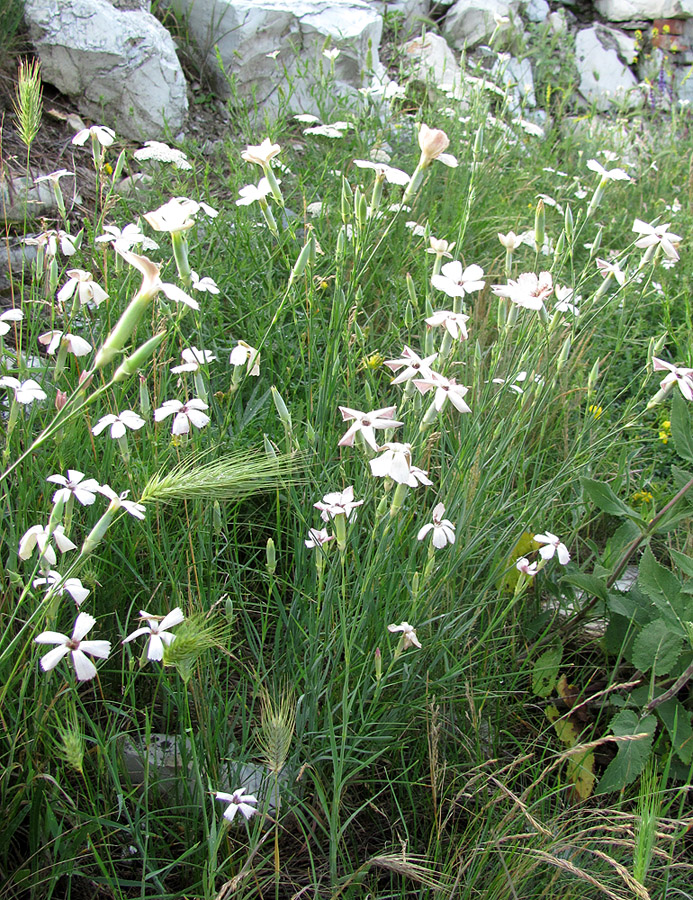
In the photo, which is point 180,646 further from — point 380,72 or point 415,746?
point 380,72

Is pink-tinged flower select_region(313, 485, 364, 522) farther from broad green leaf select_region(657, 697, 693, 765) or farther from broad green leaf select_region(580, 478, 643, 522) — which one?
broad green leaf select_region(657, 697, 693, 765)

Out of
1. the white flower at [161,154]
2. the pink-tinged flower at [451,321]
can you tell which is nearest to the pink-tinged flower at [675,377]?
the pink-tinged flower at [451,321]

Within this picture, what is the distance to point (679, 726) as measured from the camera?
142 cm

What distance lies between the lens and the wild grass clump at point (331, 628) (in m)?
1.05

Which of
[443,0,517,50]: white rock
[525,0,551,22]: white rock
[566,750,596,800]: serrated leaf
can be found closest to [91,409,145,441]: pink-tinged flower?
[566,750,596,800]: serrated leaf

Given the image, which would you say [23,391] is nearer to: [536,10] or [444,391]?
[444,391]

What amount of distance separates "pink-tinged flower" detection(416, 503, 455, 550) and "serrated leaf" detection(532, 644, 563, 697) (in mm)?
451

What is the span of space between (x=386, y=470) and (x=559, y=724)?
822 mm

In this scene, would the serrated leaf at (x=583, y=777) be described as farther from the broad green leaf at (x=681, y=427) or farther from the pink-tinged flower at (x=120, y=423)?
the pink-tinged flower at (x=120, y=423)

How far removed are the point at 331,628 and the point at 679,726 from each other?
28.9 inches

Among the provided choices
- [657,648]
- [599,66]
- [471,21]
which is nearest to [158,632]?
[657,648]

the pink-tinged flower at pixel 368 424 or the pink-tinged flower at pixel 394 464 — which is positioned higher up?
the pink-tinged flower at pixel 368 424

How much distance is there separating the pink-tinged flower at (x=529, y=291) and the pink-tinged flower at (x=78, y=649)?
0.90 meters

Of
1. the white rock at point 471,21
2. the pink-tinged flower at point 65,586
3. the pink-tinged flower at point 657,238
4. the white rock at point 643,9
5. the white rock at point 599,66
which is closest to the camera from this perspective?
the pink-tinged flower at point 65,586
